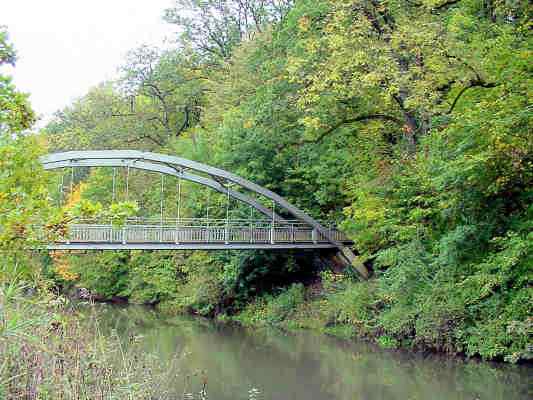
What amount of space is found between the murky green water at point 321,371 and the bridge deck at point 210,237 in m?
2.44

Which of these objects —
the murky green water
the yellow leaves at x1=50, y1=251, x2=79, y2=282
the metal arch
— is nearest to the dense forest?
the yellow leaves at x1=50, y1=251, x2=79, y2=282

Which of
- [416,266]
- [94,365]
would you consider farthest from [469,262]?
[94,365]

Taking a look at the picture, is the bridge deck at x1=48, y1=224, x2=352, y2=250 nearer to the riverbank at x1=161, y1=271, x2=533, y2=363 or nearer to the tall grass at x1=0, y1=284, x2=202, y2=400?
the riverbank at x1=161, y1=271, x2=533, y2=363

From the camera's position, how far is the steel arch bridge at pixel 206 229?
52.9 feet

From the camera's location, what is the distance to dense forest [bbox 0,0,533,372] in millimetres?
10719

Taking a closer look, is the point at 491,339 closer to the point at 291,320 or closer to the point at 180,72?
the point at 291,320

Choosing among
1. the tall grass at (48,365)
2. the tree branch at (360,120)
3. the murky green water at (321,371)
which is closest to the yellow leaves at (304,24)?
the tree branch at (360,120)

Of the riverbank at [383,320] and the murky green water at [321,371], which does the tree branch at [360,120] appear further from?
the murky green water at [321,371]

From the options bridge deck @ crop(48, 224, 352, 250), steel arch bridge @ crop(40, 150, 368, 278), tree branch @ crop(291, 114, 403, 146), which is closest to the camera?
steel arch bridge @ crop(40, 150, 368, 278)

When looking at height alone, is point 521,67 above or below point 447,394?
above

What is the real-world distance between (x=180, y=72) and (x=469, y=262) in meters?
21.5

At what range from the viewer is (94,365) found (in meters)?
5.25

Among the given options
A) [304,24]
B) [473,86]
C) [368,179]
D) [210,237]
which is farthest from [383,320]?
[304,24]

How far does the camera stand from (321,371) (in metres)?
12.6
